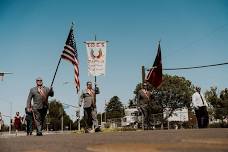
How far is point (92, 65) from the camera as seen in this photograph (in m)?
20.9

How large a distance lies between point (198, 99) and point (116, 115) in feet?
466

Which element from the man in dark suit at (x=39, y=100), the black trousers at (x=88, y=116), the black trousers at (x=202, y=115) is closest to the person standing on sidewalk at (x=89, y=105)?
the black trousers at (x=88, y=116)

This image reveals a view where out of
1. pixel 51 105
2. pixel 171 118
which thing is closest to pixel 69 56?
pixel 171 118

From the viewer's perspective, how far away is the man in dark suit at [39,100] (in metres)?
13.5

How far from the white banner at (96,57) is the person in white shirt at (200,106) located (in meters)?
5.23

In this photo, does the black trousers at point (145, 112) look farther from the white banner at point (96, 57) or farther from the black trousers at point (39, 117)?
the black trousers at point (39, 117)

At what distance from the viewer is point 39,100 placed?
13508 millimetres

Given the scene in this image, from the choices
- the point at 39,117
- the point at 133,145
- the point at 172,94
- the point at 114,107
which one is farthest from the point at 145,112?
the point at 114,107

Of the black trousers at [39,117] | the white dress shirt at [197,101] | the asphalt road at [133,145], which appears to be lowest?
the asphalt road at [133,145]

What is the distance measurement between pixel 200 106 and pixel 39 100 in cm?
619

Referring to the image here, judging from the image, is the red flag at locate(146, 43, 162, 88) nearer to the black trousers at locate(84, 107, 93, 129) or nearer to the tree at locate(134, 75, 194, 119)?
the black trousers at locate(84, 107, 93, 129)

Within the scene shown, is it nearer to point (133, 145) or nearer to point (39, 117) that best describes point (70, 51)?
point (39, 117)

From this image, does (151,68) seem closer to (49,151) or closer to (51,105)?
(49,151)

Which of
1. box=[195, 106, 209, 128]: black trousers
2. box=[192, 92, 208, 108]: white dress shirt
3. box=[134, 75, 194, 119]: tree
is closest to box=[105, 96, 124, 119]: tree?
box=[134, 75, 194, 119]: tree
